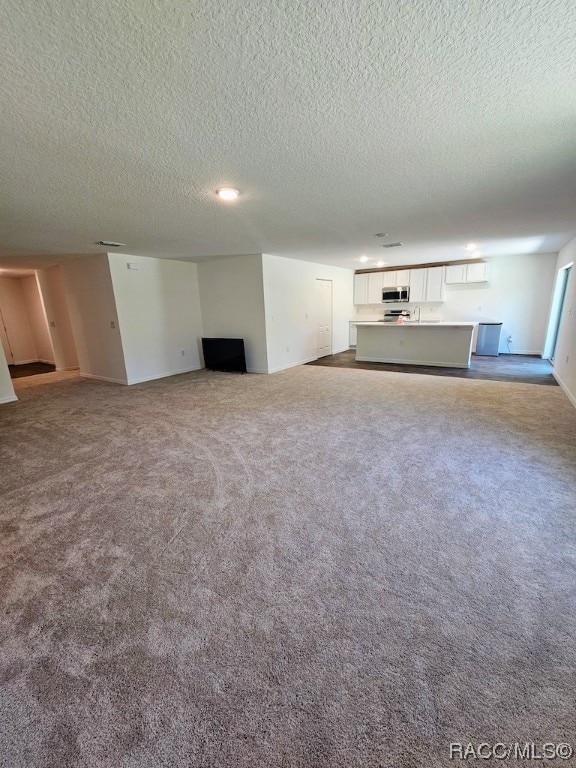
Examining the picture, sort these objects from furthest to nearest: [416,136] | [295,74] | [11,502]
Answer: [11,502], [416,136], [295,74]

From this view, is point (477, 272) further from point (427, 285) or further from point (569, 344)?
point (569, 344)

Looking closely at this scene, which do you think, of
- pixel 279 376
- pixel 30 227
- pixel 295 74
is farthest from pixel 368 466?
pixel 30 227

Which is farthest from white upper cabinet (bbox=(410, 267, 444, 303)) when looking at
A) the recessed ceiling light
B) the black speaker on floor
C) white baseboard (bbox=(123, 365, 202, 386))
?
the recessed ceiling light

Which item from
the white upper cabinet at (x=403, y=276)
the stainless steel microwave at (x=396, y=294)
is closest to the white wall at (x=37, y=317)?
the stainless steel microwave at (x=396, y=294)

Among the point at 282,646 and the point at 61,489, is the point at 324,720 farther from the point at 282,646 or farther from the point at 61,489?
the point at 61,489

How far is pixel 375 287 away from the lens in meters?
8.83

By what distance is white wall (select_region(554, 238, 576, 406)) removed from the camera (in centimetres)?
441

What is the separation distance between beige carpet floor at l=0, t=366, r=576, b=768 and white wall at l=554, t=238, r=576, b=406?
1576 millimetres

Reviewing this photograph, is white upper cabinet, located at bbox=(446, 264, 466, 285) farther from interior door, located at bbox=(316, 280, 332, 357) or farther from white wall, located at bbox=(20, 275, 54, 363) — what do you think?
white wall, located at bbox=(20, 275, 54, 363)

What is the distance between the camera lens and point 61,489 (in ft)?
8.30

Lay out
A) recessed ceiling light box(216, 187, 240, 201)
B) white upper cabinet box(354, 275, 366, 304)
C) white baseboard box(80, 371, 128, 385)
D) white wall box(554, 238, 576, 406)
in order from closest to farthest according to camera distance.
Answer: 1. recessed ceiling light box(216, 187, 240, 201)
2. white wall box(554, 238, 576, 406)
3. white baseboard box(80, 371, 128, 385)
4. white upper cabinet box(354, 275, 366, 304)

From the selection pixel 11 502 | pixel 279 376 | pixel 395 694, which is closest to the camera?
pixel 395 694

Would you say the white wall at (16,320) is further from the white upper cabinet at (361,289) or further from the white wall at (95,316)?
the white upper cabinet at (361,289)

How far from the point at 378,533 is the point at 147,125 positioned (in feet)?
8.70
